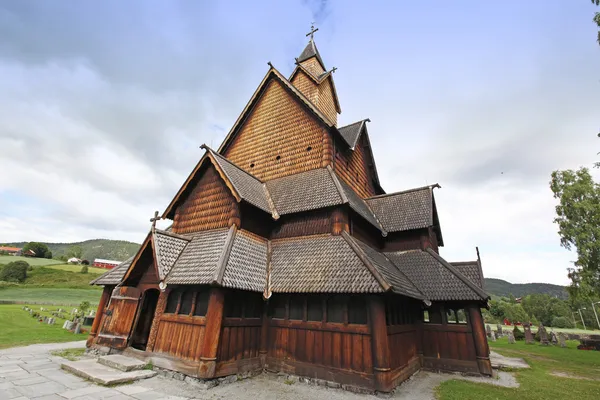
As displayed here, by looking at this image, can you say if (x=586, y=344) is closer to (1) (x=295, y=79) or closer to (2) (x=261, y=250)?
(2) (x=261, y=250)

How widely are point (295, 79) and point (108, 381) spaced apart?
1914 centimetres

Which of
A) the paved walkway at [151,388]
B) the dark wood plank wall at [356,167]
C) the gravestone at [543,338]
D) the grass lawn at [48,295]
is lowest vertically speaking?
the paved walkway at [151,388]

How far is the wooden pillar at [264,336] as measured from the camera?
384 inches

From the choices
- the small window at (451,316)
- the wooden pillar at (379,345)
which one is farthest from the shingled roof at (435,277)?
the wooden pillar at (379,345)

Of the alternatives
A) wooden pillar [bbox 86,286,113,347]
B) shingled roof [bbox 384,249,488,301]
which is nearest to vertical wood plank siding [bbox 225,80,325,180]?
shingled roof [bbox 384,249,488,301]

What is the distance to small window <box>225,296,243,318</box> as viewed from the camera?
907 centimetres

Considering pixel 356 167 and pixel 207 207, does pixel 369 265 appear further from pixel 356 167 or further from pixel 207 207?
pixel 356 167

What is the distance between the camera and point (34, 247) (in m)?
116

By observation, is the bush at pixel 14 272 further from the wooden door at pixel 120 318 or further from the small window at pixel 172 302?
the small window at pixel 172 302

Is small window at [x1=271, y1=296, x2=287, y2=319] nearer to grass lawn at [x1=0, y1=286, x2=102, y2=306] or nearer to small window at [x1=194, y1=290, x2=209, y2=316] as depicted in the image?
small window at [x1=194, y1=290, x2=209, y2=316]

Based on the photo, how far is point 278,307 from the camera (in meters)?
10.2

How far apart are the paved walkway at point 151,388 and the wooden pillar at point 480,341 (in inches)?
23.8

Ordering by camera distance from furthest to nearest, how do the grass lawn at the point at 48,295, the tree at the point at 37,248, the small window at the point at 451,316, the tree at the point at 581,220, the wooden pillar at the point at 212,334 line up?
the tree at the point at 37,248
the grass lawn at the point at 48,295
the tree at the point at 581,220
the small window at the point at 451,316
the wooden pillar at the point at 212,334

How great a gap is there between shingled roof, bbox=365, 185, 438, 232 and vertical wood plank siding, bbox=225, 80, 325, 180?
4.78 m
